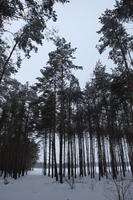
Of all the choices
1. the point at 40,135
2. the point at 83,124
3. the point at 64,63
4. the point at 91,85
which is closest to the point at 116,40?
the point at 64,63

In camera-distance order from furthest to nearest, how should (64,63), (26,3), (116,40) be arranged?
1. (64,63)
2. (116,40)
3. (26,3)

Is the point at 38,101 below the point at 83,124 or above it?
above

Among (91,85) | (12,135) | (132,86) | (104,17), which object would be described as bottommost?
(12,135)

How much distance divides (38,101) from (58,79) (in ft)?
16.2

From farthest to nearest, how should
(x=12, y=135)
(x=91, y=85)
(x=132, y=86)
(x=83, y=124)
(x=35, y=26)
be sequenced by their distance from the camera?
(x=12, y=135) < (x=83, y=124) < (x=91, y=85) < (x=132, y=86) < (x=35, y=26)

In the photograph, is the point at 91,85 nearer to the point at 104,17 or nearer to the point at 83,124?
the point at 83,124

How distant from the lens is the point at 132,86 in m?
12.4

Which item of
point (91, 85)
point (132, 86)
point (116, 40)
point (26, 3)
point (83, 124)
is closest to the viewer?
point (26, 3)

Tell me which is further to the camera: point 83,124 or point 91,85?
point 83,124

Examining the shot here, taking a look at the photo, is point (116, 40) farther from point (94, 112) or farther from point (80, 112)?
point (80, 112)

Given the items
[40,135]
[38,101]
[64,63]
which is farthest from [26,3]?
[40,135]

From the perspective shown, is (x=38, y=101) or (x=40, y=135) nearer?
(x=38, y=101)

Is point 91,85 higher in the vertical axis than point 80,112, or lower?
higher

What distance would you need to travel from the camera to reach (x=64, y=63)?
60.3 feet
